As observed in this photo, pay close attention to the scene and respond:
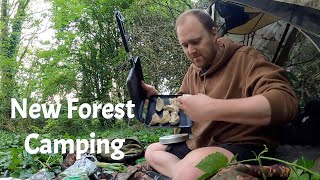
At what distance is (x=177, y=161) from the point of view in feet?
6.54

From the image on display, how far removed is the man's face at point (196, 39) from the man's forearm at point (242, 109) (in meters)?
0.45

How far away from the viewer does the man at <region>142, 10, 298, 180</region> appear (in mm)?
1476

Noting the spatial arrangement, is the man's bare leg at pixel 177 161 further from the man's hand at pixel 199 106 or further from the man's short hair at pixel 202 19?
the man's short hair at pixel 202 19

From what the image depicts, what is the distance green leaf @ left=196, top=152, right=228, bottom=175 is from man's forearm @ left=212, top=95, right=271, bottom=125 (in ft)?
0.94

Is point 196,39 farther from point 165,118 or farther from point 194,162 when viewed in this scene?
point 194,162

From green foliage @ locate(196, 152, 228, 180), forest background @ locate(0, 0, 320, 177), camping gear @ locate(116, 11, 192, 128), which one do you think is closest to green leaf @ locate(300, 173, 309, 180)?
green foliage @ locate(196, 152, 228, 180)

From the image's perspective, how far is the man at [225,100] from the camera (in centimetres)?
148

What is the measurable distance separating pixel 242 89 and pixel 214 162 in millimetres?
613

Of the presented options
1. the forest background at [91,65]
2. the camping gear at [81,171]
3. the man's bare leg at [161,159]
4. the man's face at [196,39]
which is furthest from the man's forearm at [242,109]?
the forest background at [91,65]

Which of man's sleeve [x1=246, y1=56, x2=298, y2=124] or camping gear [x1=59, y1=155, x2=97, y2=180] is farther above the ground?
man's sleeve [x1=246, y1=56, x2=298, y2=124]

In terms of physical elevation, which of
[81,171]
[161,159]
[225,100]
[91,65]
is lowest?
[81,171]

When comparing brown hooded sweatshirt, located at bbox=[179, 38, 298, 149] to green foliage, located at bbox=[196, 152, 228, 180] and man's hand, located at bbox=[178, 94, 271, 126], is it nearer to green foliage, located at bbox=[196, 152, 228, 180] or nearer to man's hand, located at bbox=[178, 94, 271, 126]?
man's hand, located at bbox=[178, 94, 271, 126]

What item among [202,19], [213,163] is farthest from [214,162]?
[202,19]

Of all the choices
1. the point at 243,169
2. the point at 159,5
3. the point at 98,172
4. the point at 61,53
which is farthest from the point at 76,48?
the point at 243,169
